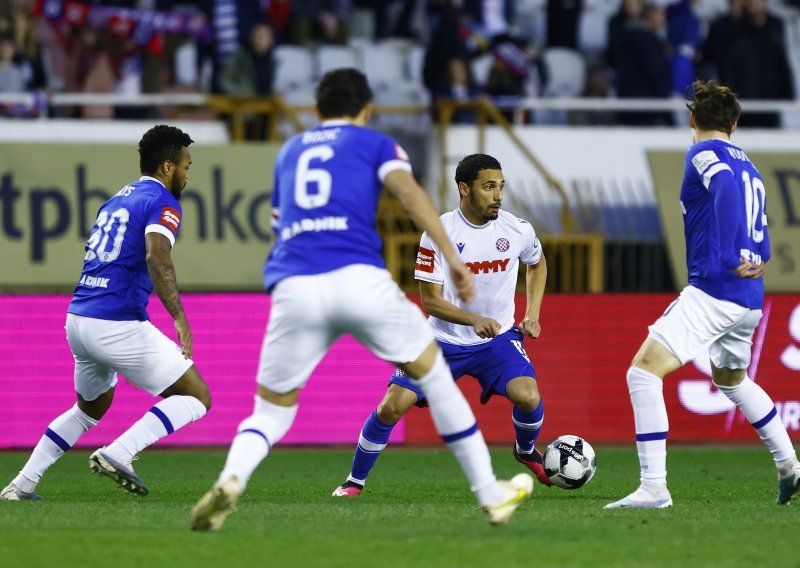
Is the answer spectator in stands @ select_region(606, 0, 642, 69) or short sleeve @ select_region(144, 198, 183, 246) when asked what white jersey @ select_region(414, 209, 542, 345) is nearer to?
short sleeve @ select_region(144, 198, 183, 246)

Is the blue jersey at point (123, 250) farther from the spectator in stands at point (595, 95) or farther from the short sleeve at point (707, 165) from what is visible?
the spectator in stands at point (595, 95)

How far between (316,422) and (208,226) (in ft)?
8.57

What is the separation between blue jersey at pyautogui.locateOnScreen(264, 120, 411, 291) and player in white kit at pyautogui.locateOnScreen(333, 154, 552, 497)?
7.76ft

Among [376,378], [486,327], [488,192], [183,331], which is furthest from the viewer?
[376,378]

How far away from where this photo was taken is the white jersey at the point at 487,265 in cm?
942

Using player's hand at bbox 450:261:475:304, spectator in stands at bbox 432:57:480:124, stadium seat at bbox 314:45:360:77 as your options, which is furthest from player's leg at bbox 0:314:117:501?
stadium seat at bbox 314:45:360:77

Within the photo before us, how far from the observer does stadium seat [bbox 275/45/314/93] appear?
18250 millimetres

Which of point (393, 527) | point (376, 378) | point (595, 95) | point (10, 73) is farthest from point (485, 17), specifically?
point (393, 527)

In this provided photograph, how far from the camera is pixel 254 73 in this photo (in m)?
17.0

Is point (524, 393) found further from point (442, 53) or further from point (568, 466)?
point (442, 53)

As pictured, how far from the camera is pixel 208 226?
15.4 metres

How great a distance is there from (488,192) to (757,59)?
380 inches

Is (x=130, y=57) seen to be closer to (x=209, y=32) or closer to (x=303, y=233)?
(x=209, y=32)

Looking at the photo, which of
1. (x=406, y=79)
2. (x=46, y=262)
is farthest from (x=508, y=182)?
(x=46, y=262)
